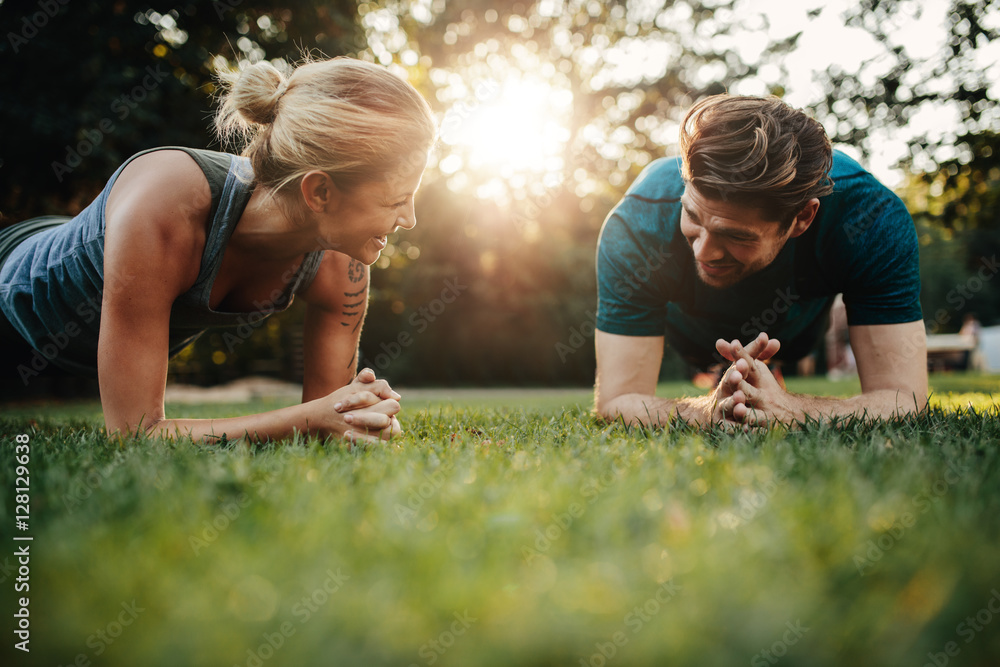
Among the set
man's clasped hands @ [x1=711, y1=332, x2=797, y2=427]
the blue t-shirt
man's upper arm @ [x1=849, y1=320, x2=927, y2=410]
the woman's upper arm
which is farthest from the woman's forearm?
man's upper arm @ [x1=849, y1=320, x2=927, y2=410]

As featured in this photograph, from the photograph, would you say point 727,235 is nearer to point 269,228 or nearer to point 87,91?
point 269,228

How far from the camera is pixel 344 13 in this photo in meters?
12.7

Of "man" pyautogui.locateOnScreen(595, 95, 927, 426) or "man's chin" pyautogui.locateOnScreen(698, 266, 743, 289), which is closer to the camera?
"man" pyautogui.locateOnScreen(595, 95, 927, 426)

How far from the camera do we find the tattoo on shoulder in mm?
3496

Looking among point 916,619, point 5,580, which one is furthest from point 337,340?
point 916,619

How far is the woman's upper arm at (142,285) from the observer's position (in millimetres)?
2326

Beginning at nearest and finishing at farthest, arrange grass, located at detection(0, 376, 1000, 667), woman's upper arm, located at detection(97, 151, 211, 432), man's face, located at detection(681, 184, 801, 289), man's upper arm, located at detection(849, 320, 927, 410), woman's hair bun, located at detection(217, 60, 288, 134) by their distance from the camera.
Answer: grass, located at detection(0, 376, 1000, 667) < woman's upper arm, located at detection(97, 151, 211, 432) < woman's hair bun, located at detection(217, 60, 288, 134) < man's face, located at detection(681, 184, 801, 289) < man's upper arm, located at detection(849, 320, 927, 410)

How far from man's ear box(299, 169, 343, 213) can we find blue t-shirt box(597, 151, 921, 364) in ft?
5.23

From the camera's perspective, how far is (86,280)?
2.81 metres

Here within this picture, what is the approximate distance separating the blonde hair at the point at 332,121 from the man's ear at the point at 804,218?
1901mm

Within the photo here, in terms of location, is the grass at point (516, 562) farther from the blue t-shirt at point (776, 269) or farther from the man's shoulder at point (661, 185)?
the man's shoulder at point (661, 185)

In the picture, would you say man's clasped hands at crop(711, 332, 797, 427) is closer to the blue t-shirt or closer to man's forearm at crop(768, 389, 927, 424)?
man's forearm at crop(768, 389, 927, 424)

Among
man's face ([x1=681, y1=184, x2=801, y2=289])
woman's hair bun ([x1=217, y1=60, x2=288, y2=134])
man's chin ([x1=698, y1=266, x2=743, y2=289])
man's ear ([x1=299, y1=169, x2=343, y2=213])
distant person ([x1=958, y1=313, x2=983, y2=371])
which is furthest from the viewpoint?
distant person ([x1=958, y1=313, x2=983, y2=371])

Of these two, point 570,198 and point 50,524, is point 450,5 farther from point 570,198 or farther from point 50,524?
point 50,524
